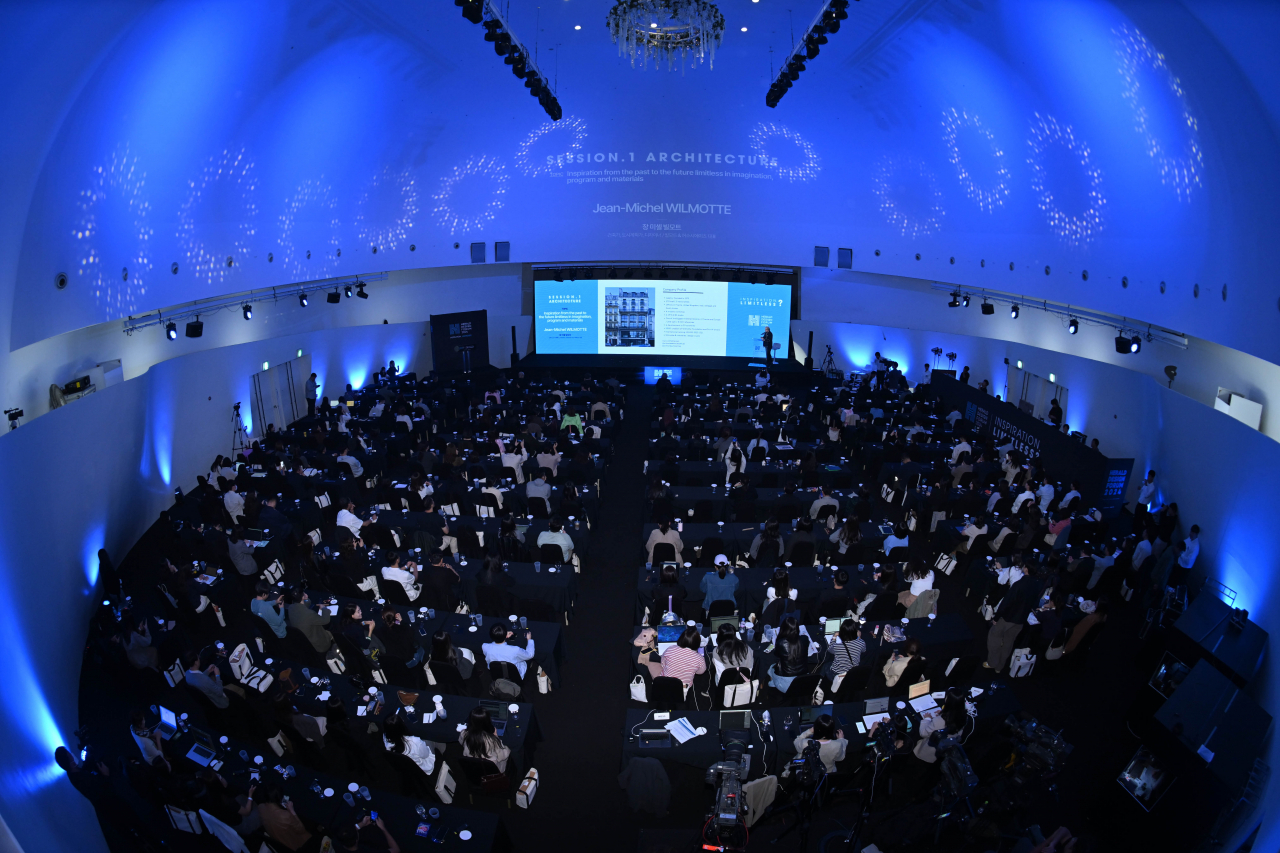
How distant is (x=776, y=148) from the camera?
59.3 ft

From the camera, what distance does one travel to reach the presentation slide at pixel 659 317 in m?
22.0

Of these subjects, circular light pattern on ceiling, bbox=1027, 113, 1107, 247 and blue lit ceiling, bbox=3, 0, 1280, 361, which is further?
circular light pattern on ceiling, bbox=1027, 113, 1107, 247

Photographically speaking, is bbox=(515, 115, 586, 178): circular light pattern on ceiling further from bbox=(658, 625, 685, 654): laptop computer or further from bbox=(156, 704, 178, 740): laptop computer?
bbox=(156, 704, 178, 740): laptop computer

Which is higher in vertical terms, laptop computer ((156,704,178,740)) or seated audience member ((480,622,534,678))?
seated audience member ((480,622,534,678))

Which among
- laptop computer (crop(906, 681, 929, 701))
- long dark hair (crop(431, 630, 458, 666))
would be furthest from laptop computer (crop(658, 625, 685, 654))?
laptop computer (crop(906, 681, 929, 701))

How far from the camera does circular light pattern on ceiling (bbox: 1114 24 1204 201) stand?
8023 mm

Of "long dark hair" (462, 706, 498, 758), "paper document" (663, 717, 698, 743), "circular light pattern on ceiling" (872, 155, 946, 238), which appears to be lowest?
"paper document" (663, 717, 698, 743)

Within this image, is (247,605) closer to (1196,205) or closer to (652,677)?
(652,677)

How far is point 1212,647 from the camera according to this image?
741 centimetres

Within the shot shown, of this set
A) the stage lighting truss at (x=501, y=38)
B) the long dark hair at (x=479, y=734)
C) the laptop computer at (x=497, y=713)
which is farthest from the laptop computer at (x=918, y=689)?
the stage lighting truss at (x=501, y=38)

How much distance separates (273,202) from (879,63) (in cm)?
1188

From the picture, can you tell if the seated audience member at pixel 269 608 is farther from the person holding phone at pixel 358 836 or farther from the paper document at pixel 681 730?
the paper document at pixel 681 730

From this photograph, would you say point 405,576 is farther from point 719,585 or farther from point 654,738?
point 654,738

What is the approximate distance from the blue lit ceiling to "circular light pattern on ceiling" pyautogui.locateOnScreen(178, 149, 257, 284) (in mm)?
51
